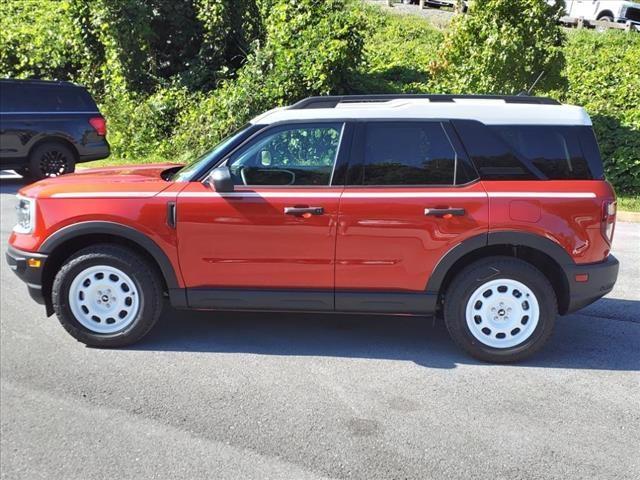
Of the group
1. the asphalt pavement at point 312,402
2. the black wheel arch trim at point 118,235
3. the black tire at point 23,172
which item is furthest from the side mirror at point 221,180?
the black tire at point 23,172

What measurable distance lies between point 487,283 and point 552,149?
1.01 meters

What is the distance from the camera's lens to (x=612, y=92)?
539 inches

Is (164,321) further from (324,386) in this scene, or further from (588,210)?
(588,210)

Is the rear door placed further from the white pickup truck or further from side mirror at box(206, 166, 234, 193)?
the white pickup truck

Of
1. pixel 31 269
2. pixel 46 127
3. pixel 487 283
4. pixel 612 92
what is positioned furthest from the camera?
pixel 612 92

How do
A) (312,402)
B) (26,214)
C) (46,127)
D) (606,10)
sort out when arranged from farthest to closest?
(606,10) < (46,127) < (26,214) < (312,402)

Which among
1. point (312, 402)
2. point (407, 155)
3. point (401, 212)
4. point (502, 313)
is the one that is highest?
point (407, 155)

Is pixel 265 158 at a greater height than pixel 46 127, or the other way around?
pixel 265 158

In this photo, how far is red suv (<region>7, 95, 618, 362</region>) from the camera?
4.25 m

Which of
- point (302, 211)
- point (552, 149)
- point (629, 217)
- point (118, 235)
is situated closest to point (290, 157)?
point (302, 211)

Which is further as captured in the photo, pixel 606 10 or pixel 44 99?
pixel 606 10

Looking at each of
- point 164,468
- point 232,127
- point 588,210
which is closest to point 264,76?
point 232,127

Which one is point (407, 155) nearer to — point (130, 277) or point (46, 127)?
point (130, 277)

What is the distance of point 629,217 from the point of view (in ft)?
29.6
